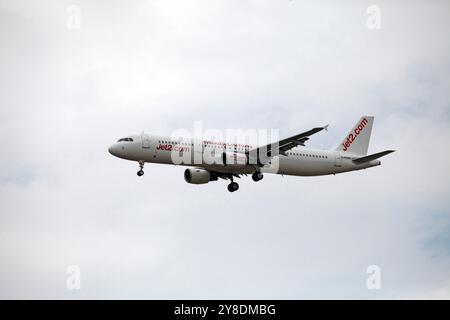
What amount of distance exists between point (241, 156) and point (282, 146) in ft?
12.2

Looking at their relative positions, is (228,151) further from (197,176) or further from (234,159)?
(197,176)

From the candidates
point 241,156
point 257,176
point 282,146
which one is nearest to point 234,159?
point 241,156

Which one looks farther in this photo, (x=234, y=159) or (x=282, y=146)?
(x=282, y=146)

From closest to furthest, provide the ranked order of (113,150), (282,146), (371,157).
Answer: (113,150) < (282,146) < (371,157)

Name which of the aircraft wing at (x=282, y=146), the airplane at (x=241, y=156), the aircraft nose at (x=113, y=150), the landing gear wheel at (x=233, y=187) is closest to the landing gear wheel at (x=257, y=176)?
the airplane at (x=241, y=156)

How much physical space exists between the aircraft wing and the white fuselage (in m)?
1.38

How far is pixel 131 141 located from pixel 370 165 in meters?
24.3

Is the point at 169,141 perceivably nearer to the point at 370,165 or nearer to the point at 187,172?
the point at 187,172

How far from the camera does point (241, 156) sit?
73438 mm

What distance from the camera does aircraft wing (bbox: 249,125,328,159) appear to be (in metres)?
70.8
